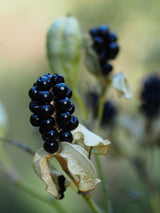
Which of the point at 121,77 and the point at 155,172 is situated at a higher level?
the point at 121,77

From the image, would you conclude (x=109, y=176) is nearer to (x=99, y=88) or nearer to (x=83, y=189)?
(x=99, y=88)

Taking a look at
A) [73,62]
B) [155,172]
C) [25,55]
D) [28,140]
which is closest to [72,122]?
[73,62]

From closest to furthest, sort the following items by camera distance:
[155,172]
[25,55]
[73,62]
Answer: [73,62] → [155,172] → [25,55]

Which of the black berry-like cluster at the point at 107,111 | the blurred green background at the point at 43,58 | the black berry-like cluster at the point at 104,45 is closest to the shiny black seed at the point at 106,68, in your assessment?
the black berry-like cluster at the point at 104,45

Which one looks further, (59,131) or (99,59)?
(99,59)

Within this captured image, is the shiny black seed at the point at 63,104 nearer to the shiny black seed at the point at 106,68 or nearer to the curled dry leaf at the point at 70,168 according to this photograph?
the curled dry leaf at the point at 70,168

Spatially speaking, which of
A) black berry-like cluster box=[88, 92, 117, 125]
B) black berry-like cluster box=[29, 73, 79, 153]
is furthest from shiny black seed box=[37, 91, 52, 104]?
black berry-like cluster box=[88, 92, 117, 125]

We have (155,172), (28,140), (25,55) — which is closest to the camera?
(155,172)
